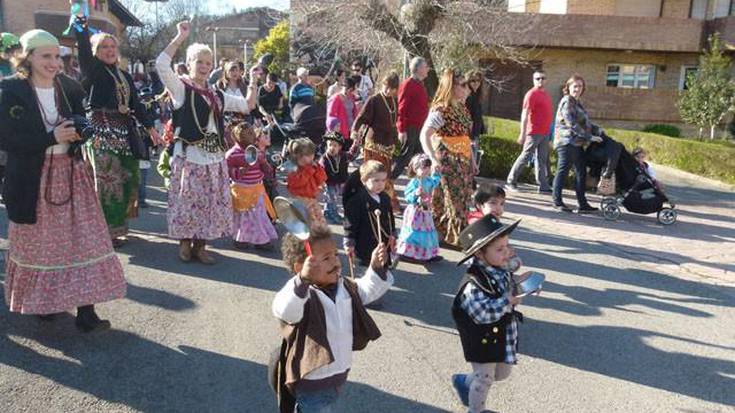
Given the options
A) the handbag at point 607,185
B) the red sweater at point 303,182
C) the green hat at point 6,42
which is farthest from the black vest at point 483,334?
the handbag at point 607,185

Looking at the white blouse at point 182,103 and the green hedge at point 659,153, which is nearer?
the white blouse at point 182,103

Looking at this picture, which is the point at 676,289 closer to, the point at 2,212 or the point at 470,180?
the point at 470,180

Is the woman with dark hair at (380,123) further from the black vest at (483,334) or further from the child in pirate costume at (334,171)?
the black vest at (483,334)

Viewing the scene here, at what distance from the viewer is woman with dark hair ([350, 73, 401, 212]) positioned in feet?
23.4

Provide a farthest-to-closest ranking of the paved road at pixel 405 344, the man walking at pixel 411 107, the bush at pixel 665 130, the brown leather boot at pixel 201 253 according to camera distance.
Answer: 1. the bush at pixel 665 130
2. the man walking at pixel 411 107
3. the brown leather boot at pixel 201 253
4. the paved road at pixel 405 344

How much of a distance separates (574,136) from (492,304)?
6.08 meters

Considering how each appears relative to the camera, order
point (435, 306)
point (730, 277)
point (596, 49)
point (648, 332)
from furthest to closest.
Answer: point (596, 49) → point (730, 277) → point (435, 306) → point (648, 332)

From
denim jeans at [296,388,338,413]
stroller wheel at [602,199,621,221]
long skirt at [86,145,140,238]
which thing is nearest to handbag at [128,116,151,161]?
long skirt at [86,145,140,238]

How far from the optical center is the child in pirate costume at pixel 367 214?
490 centimetres

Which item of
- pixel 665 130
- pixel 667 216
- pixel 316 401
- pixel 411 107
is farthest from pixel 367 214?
pixel 665 130

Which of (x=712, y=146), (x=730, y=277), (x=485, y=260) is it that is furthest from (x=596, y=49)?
(x=485, y=260)

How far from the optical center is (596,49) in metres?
23.2

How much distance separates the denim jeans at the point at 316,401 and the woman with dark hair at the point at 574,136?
269 inches

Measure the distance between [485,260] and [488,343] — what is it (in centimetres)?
45
